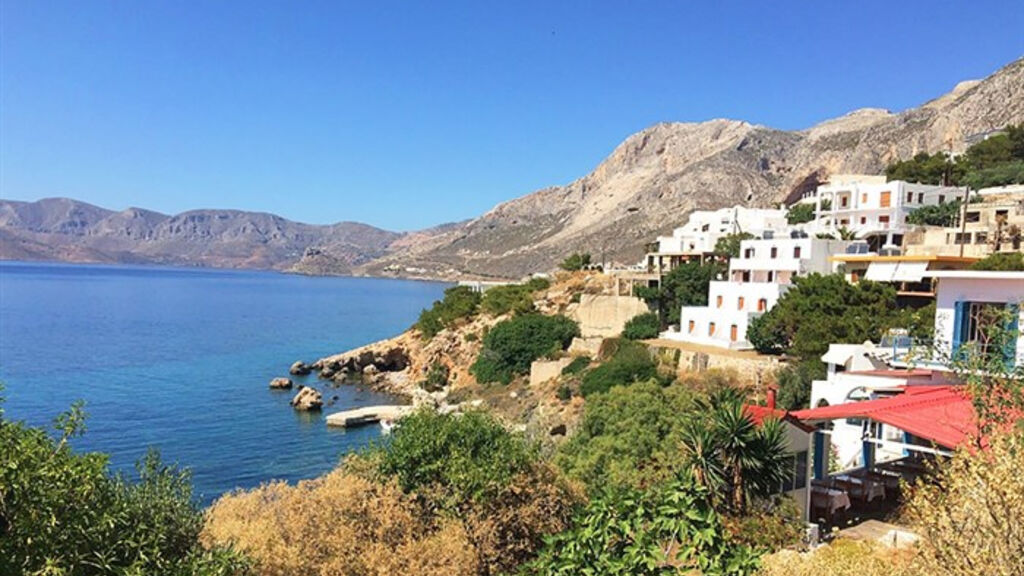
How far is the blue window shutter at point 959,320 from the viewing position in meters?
15.6

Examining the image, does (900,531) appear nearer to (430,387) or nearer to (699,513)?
(699,513)

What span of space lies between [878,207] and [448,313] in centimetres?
3409

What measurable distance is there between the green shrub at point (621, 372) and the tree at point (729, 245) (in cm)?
1549

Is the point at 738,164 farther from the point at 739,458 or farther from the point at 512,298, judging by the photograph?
the point at 739,458

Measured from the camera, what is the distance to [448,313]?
184ft

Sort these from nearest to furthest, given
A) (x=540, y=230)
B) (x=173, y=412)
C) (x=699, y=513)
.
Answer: (x=699, y=513) < (x=173, y=412) < (x=540, y=230)

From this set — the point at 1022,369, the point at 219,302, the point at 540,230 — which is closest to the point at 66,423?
the point at 1022,369

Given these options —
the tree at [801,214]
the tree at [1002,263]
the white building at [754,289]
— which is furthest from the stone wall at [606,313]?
the tree at [801,214]

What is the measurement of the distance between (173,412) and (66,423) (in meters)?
33.6

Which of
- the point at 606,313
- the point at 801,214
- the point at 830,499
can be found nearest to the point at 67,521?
the point at 830,499

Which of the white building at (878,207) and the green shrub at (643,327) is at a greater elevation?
the white building at (878,207)

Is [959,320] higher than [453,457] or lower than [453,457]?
higher

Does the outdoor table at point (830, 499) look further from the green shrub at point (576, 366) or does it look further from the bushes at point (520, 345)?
the bushes at point (520, 345)

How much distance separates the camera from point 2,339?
62.5m
